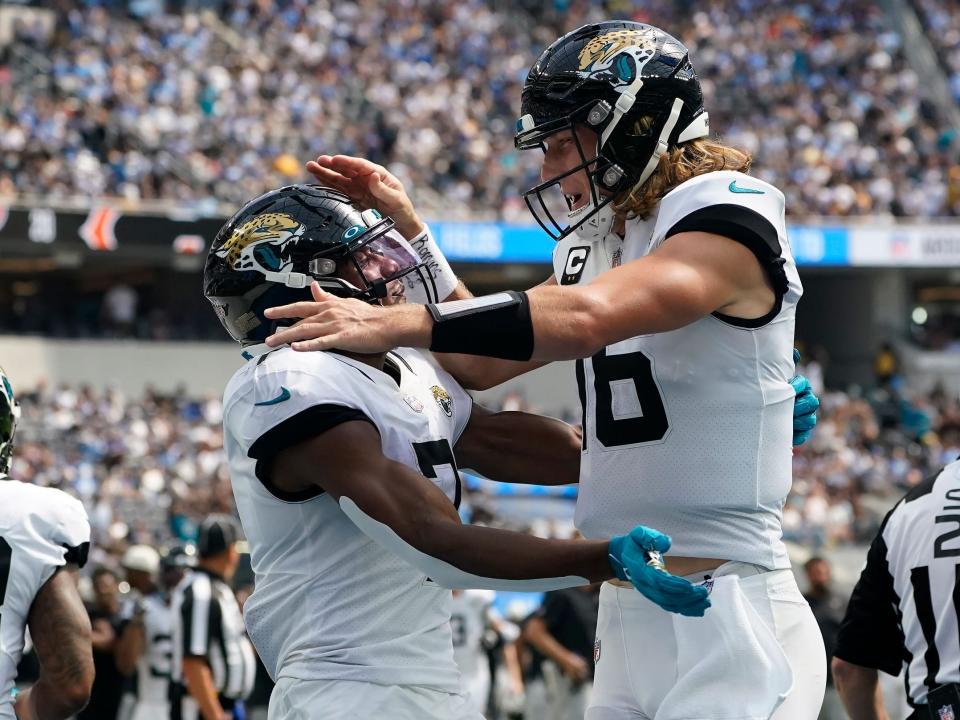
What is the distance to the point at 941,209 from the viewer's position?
24.2 metres

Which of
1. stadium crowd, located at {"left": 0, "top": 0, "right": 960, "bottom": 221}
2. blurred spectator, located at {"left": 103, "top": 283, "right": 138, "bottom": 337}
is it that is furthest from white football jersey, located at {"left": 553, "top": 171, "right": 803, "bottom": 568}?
blurred spectator, located at {"left": 103, "top": 283, "right": 138, "bottom": 337}

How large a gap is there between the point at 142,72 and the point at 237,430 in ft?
64.2

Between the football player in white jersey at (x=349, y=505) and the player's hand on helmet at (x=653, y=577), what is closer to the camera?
the player's hand on helmet at (x=653, y=577)

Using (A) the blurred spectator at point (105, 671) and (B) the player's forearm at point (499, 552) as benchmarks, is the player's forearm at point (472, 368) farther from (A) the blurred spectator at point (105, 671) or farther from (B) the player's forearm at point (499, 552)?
(A) the blurred spectator at point (105, 671)

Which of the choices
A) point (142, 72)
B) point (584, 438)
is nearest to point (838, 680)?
point (584, 438)

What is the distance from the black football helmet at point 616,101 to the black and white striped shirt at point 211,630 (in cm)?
438

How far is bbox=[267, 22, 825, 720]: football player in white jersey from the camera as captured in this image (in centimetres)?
280

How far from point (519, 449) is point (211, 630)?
3.79 metres

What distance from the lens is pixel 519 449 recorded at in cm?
377

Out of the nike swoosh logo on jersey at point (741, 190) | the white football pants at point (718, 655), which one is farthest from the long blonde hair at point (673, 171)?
the white football pants at point (718, 655)

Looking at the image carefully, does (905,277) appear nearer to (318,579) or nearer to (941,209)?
(941,209)

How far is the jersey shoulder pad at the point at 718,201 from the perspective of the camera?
3.01m

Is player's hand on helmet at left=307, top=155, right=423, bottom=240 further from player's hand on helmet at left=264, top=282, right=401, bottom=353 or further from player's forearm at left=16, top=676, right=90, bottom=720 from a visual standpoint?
player's forearm at left=16, top=676, right=90, bottom=720

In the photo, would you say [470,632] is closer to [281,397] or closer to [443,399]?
[443,399]
